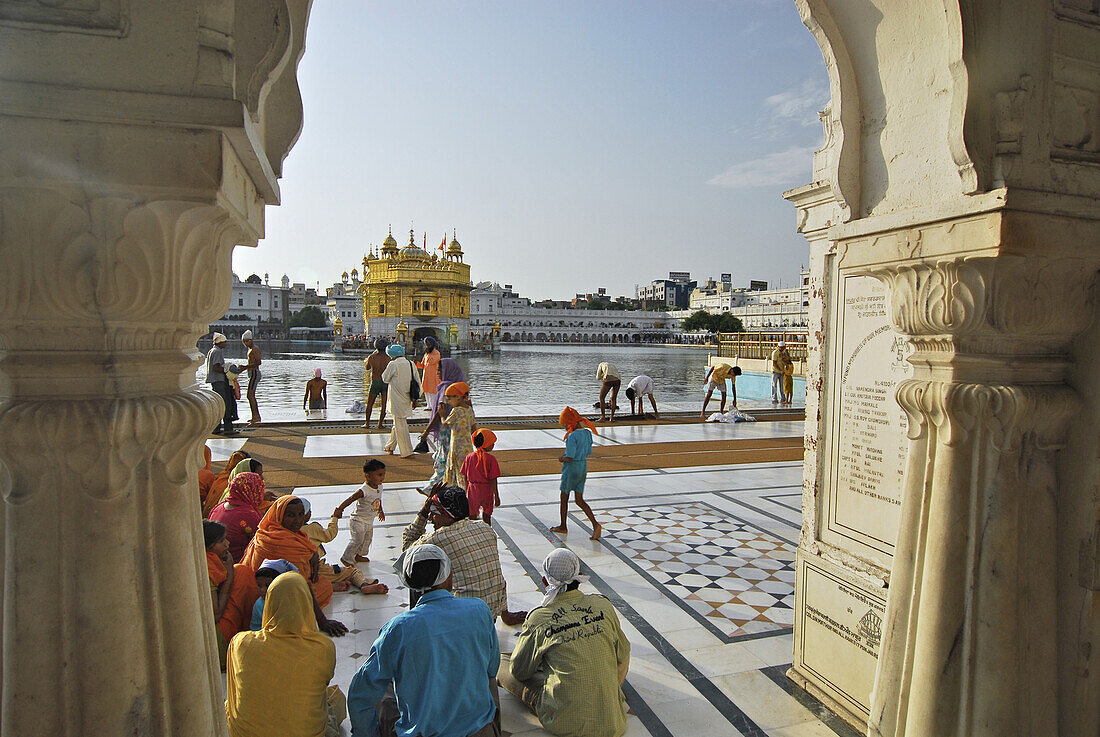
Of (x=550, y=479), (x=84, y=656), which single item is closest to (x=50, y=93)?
(x=84, y=656)

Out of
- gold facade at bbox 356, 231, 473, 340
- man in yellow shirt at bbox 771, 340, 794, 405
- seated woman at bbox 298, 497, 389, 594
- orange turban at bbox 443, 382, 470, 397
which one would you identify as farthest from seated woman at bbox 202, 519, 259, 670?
gold facade at bbox 356, 231, 473, 340

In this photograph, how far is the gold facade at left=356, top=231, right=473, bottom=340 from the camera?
48.8 metres

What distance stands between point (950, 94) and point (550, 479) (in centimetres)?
542

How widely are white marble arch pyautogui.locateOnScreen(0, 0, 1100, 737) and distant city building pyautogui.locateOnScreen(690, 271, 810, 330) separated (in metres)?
54.8

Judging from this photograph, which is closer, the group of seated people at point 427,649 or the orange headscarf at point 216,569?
the group of seated people at point 427,649

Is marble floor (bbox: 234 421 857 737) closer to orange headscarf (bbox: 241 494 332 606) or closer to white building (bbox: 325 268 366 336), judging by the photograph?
orange headscarf (bbox: 241 494 332 606)

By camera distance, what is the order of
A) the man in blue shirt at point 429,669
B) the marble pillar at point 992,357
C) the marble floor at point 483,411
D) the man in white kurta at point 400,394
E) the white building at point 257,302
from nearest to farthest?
the marble pillar at point 992,357 < the man in blue shirt at point 429,669 < the man in white kurta at point 400,394 < the marble floor at point 483,411 < the white building at point 257,302

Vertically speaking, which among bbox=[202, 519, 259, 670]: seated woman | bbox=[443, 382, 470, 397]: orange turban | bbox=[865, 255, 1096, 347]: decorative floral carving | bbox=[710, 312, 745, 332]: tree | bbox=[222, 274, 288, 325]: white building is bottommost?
bbox=[202, 519, 259, 670]: seated woman

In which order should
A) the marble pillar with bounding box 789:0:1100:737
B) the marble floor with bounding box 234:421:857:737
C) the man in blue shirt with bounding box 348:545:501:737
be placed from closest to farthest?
the marble pillar with bounding box 789:0:1100:737, the man in blue shirt with bounding box 348:545:501:737, the marble floor with bounding box 234:421:857:737

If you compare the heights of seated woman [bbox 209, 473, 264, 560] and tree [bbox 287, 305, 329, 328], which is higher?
tree [bbox 287, 305, 329, 328]

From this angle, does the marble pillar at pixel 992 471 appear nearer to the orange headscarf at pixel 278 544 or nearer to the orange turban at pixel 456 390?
Answer: the orange headscarf at pixel 278 544

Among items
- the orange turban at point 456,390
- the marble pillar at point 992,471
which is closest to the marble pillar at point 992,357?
the marble pillar at point 992,471

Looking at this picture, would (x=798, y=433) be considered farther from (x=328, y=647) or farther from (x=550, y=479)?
(x=328, y=647)

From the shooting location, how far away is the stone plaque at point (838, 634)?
2.41 meters
